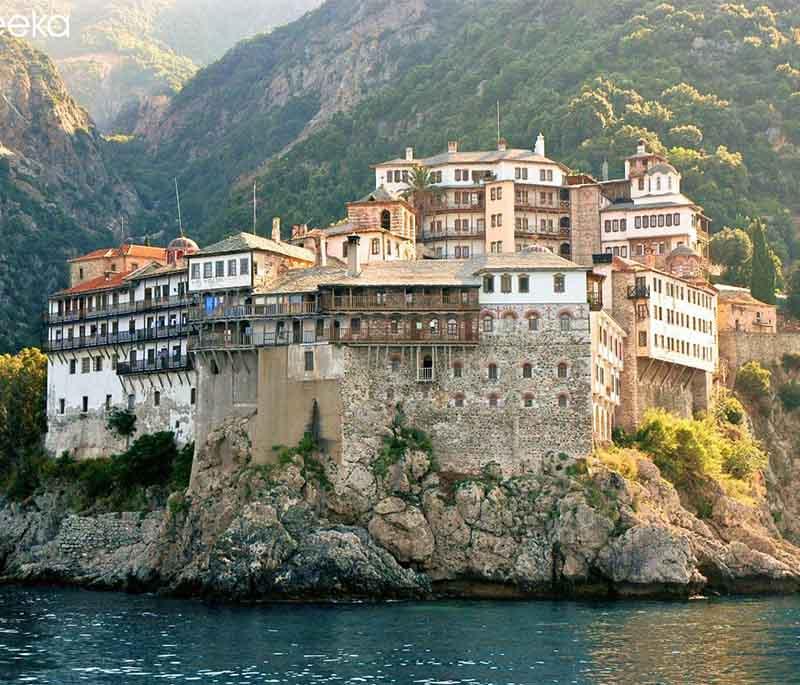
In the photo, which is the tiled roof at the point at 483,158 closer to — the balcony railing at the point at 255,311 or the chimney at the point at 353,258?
the chimney at the point at 353,258

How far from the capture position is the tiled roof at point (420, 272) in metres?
95.5

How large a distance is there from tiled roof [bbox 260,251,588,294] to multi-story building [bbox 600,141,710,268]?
2620 centimetres

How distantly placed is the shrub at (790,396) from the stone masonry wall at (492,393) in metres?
27.2

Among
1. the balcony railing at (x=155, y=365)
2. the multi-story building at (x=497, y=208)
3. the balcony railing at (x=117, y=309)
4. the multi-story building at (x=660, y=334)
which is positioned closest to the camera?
the multi-story building at (x=660, y=334)

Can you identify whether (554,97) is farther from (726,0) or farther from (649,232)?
(649,232)

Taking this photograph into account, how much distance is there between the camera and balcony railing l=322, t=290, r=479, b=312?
95000 mm

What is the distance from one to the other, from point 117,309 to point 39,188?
6993 centimetres

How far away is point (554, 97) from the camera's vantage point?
167 m

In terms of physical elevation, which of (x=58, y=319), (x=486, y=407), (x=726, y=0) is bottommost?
(x=486, y=407)

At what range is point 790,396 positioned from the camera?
4601 inches

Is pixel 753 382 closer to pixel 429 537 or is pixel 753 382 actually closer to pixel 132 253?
pixel 429 537

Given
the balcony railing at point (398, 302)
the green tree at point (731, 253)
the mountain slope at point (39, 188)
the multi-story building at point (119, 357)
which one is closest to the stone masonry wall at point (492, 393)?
the balcony railing at point (398, 302)

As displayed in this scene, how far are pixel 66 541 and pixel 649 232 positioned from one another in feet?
155

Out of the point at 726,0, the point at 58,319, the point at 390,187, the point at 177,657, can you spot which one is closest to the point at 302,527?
the point at 177,657
